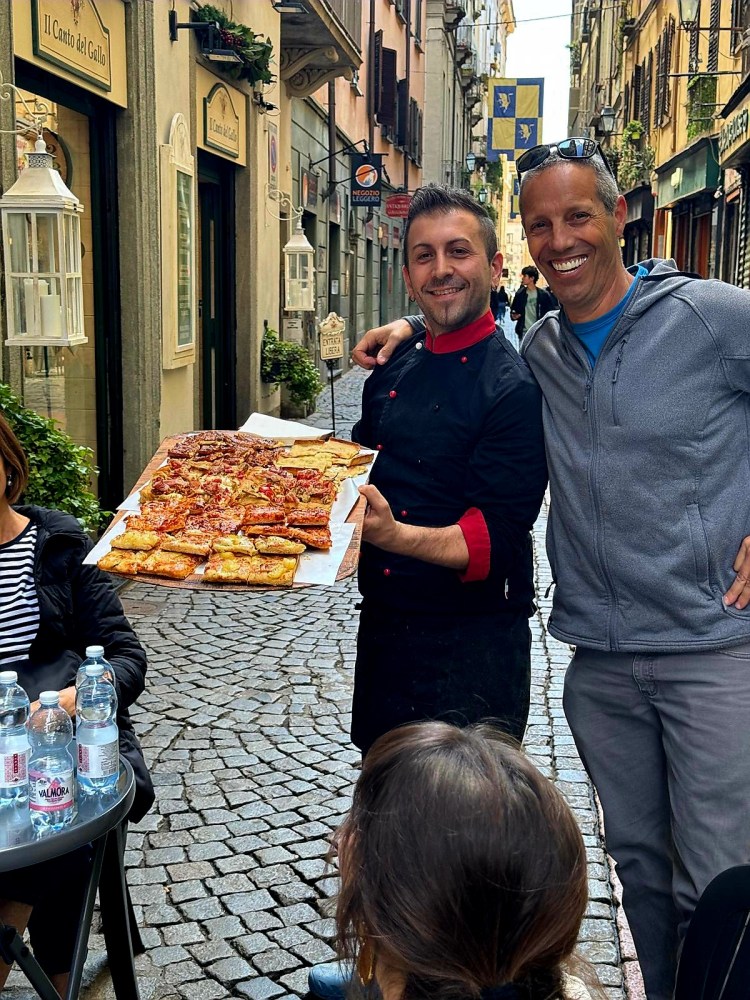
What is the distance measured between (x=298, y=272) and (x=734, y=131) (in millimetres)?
6943

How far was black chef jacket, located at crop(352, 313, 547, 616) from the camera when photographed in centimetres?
287

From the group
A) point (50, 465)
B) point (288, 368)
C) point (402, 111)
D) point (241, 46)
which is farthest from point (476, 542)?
point (402, 111)

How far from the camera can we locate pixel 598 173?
2814 mm

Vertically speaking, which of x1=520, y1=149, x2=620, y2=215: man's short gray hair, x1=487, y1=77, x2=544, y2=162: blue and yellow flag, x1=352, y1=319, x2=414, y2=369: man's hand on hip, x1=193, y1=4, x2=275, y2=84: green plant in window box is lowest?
x1=352, y1=319, x2=414, y2=369: man's hand on hip

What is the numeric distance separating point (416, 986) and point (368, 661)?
63.2 inches

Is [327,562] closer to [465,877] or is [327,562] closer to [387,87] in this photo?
[465,877]

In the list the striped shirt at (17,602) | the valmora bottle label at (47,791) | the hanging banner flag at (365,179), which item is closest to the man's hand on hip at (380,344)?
the striped shirt at (17,602)

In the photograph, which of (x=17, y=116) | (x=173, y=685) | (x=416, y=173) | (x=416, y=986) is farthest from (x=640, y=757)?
(x=416, y=173)

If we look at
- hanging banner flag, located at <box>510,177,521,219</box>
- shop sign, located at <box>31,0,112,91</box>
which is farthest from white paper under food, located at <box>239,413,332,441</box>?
shop sign, located at <box>31,0,112,91</box>

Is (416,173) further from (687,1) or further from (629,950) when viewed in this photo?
(629,950)

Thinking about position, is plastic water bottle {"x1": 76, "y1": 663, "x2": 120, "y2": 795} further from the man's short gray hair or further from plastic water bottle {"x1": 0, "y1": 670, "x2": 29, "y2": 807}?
the man's short gray hair

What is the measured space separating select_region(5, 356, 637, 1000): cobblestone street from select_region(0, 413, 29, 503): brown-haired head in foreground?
1371 millimetres

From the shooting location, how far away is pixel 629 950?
3.62 meters

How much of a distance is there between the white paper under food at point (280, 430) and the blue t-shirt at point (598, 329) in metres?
1.75
